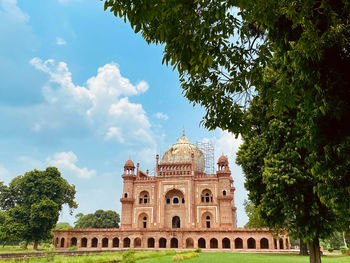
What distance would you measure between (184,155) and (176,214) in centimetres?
829

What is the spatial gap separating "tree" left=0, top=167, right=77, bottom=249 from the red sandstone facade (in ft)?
14.8

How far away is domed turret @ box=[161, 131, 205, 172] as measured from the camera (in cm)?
3975

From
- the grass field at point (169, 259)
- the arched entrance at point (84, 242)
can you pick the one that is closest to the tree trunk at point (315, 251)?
the grass field at point (169, 259)

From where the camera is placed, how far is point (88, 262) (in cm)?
1320

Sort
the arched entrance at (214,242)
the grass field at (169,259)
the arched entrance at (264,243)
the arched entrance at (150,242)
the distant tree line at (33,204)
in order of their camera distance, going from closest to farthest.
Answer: the grass field at (169,259) → the distant tree line at (33,204) → the arched entrance at (264,243) → the arched entrance at (214,242) → the arched entrance at (150,242)

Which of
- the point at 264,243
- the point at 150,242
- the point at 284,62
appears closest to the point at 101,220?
the point at 150,242

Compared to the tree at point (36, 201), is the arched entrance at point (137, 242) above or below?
below

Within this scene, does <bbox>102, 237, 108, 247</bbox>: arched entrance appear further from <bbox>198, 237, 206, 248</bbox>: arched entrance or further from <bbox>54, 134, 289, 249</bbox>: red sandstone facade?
<bbox>198, 237, 206, 248</bbox>: arched entrance

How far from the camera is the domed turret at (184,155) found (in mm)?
39750

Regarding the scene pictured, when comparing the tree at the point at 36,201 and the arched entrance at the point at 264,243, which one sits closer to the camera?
the tree at the point at 36,201

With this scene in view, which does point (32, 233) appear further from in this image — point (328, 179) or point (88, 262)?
point (328, 179)

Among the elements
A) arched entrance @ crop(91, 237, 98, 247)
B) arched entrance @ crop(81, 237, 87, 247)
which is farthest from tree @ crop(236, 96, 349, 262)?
arched entrance @ crop(81, 237, 87, 247)

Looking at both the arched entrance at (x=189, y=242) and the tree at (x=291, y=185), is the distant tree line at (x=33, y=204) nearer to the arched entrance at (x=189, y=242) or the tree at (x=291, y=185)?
the arched entrance at (x=189, y=242)

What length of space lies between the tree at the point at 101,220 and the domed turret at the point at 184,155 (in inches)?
826
